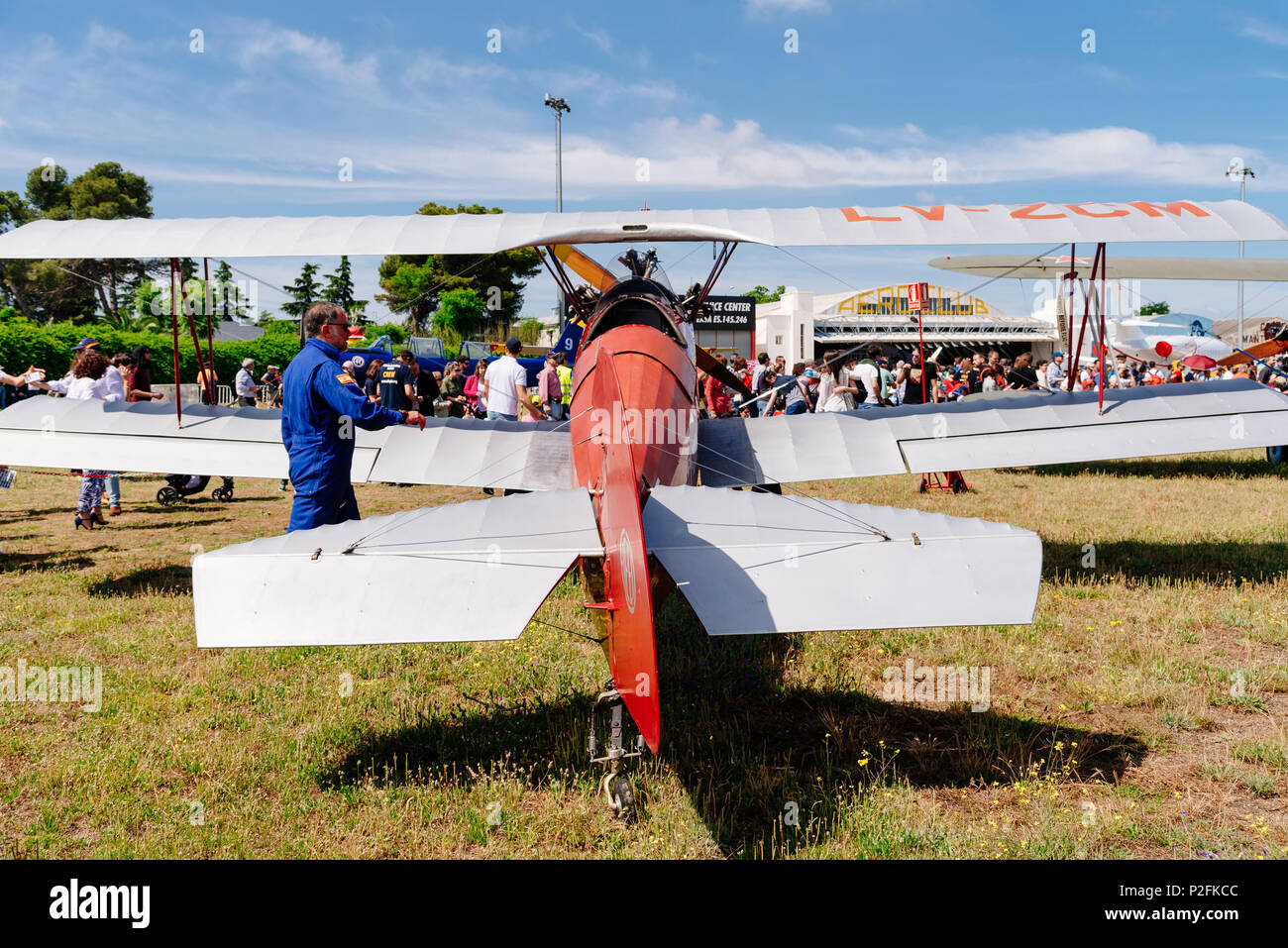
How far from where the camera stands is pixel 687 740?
13.3 ft

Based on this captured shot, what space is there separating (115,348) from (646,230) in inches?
1108

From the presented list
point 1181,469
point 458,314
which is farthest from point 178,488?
point 458,314

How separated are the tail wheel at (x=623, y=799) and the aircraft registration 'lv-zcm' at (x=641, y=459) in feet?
0.28

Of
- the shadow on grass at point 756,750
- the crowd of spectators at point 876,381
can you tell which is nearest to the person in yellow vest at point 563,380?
the crowd of spectators at point 876,381

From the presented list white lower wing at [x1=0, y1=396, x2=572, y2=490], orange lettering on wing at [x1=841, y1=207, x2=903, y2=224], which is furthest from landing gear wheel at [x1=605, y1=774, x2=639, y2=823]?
orange lettering on wing at [x1=841, y1=207, x2=903, y2=224]

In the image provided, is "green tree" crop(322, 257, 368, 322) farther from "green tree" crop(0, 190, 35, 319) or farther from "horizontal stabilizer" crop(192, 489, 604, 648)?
"horizontal stabilizer" crop(192, 489, 604, 648)

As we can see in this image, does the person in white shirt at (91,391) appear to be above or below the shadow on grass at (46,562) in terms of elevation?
above

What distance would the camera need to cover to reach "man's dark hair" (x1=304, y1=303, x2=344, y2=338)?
5.10 metres

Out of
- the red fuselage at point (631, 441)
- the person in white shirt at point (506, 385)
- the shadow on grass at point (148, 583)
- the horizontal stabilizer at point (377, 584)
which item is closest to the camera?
the horizontal stabilizer at point (377, 584)

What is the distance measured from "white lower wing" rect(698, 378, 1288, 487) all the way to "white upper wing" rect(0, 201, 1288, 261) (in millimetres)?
1625

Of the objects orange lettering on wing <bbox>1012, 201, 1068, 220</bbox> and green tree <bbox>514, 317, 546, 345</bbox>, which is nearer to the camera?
orange lettering on wing <bbox>1012, 201, 1068, 220</bbox>

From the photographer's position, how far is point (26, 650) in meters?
5.30

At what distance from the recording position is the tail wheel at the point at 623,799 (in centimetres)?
335

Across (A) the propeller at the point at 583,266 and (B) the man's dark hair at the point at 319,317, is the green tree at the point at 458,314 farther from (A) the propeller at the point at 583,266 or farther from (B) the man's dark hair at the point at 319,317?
(B) the man's dark hair at the point at 319,317
